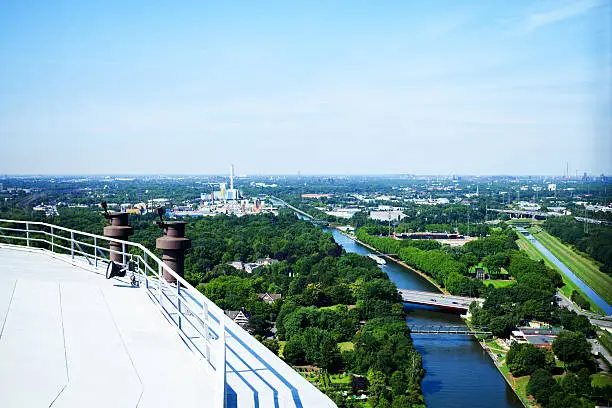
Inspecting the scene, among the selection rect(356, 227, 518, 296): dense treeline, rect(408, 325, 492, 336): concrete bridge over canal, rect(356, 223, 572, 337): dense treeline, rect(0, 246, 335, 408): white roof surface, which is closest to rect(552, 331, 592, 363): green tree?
rect(356, 223, 572, 337): dense treeline

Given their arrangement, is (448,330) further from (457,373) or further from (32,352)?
(32,352)

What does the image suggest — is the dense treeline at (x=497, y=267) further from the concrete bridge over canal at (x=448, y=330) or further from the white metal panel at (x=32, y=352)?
the white metal panel at (x=32, y=352)

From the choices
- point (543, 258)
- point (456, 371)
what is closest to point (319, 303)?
point (456, 371)

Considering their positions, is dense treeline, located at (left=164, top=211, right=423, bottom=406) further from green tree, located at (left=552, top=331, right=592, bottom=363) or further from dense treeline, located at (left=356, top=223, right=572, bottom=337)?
green tree, located at (left=552, top=331, right=592, bottom=363)

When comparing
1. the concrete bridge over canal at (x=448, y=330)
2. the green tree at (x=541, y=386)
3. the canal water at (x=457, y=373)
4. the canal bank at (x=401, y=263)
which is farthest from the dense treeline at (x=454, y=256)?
the green tree at (x=541, y=386)

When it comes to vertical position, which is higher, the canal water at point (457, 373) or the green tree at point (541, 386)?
the green tree at point (541, 386)

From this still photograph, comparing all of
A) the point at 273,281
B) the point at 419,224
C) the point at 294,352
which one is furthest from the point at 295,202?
the point at 294,352
